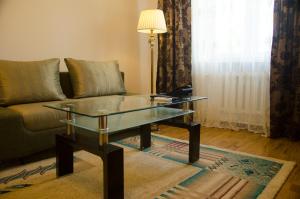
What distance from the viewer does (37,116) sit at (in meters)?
1.94

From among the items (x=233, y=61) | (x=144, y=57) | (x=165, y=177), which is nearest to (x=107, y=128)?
(x=165, y=177)

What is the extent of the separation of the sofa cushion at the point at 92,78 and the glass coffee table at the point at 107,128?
548 mm

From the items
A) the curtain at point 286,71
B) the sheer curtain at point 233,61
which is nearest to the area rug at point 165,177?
the curtain at point 286,71

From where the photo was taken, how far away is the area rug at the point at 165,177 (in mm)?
1526

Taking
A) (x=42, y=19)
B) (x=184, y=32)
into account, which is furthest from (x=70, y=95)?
(x=184, y=32)

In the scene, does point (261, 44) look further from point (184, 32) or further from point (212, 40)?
point (184, 32)

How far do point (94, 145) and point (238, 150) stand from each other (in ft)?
4.77

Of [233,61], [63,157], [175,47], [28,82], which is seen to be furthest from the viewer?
[175,47]

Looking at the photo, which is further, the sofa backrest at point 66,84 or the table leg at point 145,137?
the sofa backrest at point 66,84

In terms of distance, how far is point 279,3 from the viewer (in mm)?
2527

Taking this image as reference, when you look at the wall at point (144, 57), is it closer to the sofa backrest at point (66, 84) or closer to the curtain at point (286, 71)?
the sofa backrest at point (66, 84)

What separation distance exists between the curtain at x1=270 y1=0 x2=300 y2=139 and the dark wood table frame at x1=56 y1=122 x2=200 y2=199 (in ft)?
3.80

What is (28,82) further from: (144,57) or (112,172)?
(144,57)

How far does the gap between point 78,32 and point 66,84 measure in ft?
2.38
